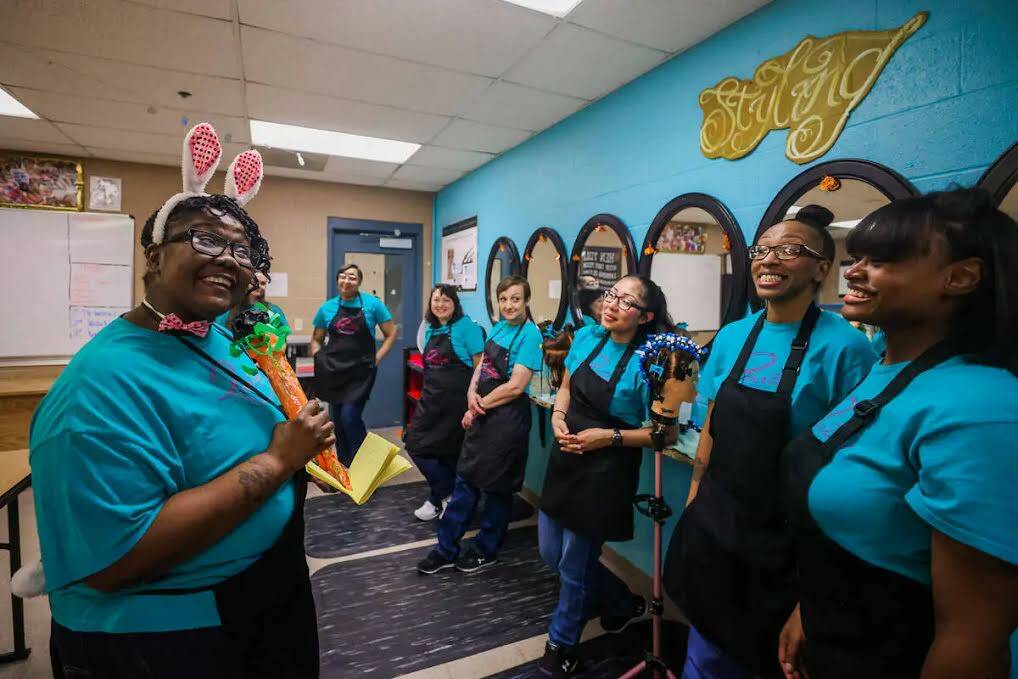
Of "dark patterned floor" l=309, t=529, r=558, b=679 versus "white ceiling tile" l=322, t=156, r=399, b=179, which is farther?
"white ceiling tile" l=322, t=156, r=399, b=179

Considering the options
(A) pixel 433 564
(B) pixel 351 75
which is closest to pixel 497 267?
(B) pixel 351 75

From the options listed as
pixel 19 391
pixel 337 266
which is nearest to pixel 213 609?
pixel 19 391

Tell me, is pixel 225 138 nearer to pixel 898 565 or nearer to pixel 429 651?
pixel 429 651

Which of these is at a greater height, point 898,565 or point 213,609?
point 898,565

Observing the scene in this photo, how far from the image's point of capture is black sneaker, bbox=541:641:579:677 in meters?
1.94

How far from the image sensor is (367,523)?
3256mm

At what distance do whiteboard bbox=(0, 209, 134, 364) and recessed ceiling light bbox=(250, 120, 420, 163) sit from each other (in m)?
1.84

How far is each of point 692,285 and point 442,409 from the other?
1673 mm

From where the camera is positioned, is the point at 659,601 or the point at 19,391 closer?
the point at 659,601

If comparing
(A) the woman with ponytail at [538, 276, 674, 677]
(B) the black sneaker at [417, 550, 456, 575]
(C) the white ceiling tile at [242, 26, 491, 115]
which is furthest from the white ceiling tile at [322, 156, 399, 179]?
(B) the black sneaker at [417, 550, 456, 575]

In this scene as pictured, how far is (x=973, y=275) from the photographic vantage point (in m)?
0.87

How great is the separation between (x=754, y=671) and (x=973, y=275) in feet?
3.70

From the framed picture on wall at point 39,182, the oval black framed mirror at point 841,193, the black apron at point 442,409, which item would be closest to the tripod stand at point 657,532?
the oval black framed mirror at point 841,193

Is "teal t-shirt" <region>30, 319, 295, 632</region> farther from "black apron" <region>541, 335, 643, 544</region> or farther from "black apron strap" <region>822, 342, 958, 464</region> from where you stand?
"black apron" <region>541, 335, 643, 544</region>
